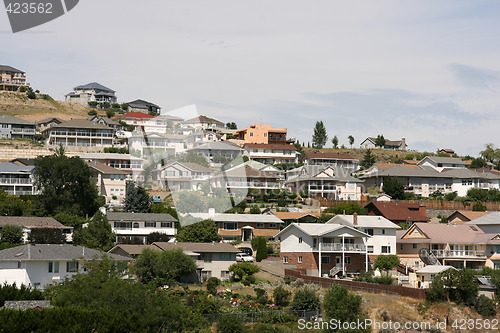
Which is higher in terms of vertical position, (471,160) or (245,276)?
(471,160)

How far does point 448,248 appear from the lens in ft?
207

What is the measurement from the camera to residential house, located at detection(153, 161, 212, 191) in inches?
3391

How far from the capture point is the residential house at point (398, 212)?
7388cm

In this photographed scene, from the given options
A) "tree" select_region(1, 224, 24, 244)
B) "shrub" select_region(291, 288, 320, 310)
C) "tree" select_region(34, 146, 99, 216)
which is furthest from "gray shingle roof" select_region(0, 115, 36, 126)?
"shrub" select_region(291, 288, 320, 310)

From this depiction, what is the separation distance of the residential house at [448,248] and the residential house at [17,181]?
41983 mm

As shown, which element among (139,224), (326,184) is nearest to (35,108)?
(326,184)

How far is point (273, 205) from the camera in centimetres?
8056

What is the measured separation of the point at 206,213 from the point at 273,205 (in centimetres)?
1261

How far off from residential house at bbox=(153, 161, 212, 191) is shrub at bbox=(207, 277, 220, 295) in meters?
33.8

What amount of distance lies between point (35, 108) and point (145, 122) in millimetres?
26616

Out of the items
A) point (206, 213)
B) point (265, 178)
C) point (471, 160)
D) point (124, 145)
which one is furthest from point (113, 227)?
point (471, 160)

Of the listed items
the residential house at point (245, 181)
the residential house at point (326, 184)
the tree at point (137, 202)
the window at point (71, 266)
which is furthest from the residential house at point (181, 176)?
the window at point (71, 266)

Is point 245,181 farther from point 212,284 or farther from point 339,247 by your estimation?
point 212,284

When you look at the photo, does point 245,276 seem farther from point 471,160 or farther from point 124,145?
point 471,160
